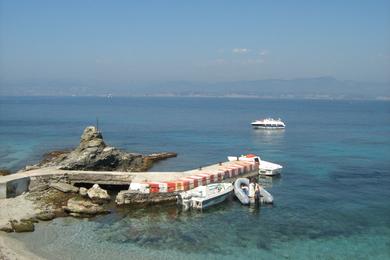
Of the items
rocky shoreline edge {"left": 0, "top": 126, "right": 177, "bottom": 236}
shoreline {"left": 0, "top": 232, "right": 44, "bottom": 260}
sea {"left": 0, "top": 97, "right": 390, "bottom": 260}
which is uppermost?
rocky shoreline edge {"left": 0, "top": 126, "right": 177, "bottom": 236}

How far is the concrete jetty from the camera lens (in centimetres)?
4638

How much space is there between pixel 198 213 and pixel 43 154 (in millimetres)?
43348

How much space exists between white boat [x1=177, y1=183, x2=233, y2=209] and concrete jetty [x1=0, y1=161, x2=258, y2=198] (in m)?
1.94

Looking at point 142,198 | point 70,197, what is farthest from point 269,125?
point 70,197

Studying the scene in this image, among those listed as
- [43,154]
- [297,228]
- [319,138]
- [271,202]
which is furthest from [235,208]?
[319,138]

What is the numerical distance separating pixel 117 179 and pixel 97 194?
16.3ft

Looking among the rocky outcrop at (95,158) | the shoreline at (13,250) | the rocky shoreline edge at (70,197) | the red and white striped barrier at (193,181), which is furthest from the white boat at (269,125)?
the shoreline at (13,250)

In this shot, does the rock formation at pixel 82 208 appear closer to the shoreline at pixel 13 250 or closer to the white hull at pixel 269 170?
the shoreline at pixel 13 250

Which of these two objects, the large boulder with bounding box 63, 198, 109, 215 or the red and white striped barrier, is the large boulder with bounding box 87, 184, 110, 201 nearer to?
the large boulder with bounding box 63, 198, 109, 215

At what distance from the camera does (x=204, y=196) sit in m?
45.5

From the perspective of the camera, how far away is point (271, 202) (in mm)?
46906

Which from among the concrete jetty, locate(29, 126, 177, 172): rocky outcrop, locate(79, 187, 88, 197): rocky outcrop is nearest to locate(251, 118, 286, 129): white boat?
locate(29, 126, 177, 172): rocky outcrop

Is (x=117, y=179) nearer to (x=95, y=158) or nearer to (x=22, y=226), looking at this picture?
(x=95, y=158)

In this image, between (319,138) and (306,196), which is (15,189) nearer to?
(306,196)
